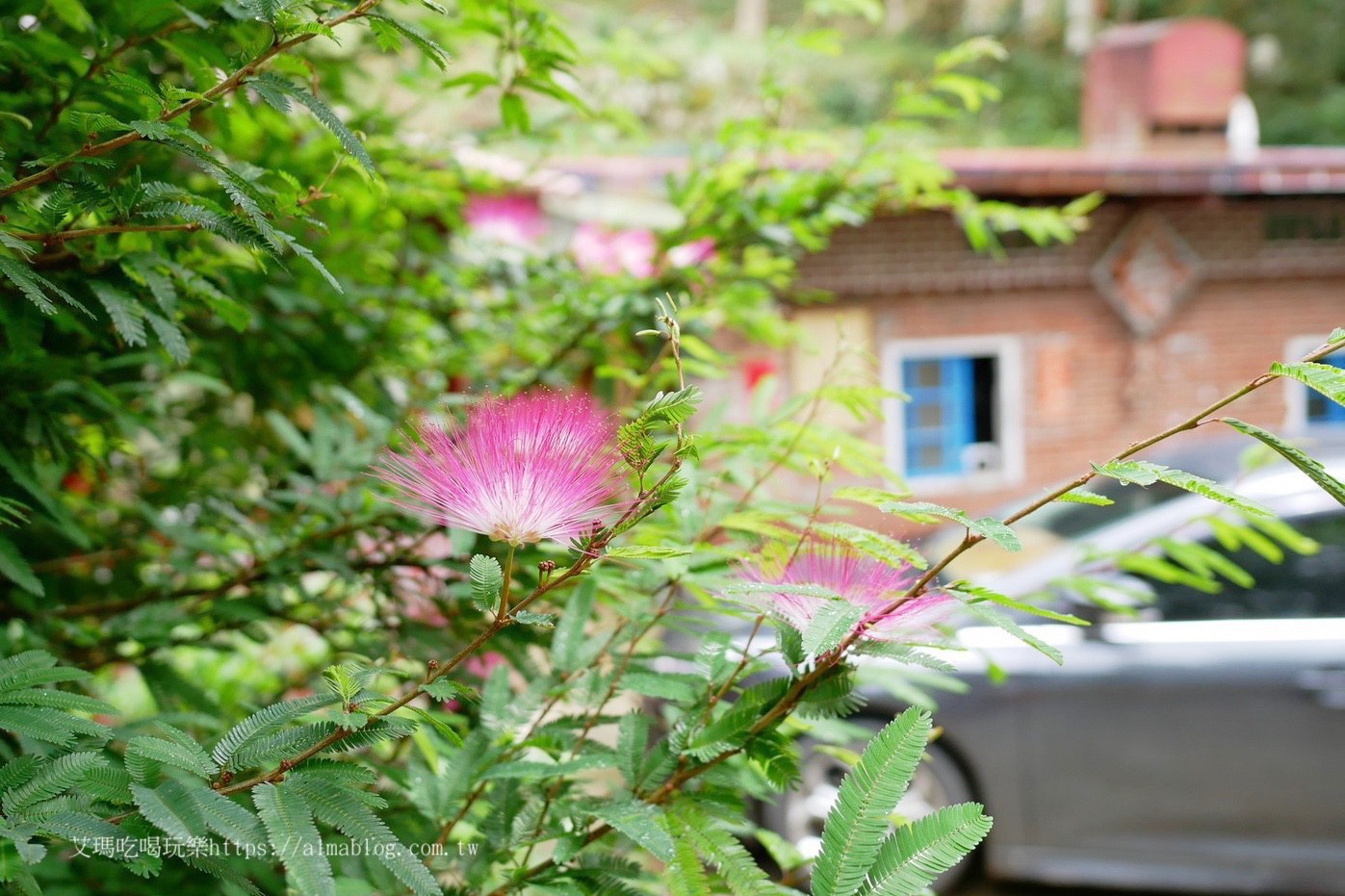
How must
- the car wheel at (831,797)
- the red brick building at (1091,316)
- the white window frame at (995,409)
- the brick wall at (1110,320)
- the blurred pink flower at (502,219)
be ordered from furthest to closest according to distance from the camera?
the white window frame at (995,409) < the brick wall at (1110,320) < the red brick building at (1091,316) < the car wheel at (831,797) < the blurred pink flower at (502,219)

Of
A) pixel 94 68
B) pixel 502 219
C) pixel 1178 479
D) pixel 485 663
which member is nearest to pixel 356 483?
pixel 485 663

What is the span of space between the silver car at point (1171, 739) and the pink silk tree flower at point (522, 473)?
2.47 m

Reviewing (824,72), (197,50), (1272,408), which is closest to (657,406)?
(197,50)

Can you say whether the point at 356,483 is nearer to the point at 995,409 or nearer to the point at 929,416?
the point at 929,416

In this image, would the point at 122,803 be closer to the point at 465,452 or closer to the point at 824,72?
the point at 465,452

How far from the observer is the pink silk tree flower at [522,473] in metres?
0.76

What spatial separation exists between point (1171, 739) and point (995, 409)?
495cm

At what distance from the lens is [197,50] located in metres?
1.07

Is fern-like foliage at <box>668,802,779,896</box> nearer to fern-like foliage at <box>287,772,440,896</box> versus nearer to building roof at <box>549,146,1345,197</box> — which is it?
fern-like foliage at <box>287,772,440,896</box>

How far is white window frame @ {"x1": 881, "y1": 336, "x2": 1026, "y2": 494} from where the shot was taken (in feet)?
25.0

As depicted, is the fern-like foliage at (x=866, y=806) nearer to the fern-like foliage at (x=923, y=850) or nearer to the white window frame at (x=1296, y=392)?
the fern-like foliage at (x=923, y=850)

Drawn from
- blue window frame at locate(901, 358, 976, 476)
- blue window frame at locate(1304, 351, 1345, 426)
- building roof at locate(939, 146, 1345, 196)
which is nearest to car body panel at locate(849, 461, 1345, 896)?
building roof at locate(939, 146, 1345, 196)

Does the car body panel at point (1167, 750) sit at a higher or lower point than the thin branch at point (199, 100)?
lower

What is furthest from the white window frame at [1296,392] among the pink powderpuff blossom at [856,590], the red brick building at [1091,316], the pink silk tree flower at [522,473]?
the pink silk tree flower at [522,473]
